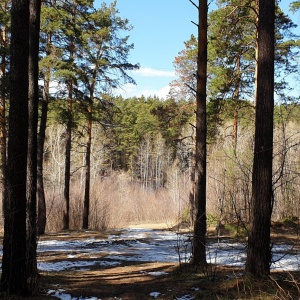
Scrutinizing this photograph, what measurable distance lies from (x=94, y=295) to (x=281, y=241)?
8.36 m

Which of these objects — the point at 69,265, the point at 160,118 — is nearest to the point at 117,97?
the point at 160,118

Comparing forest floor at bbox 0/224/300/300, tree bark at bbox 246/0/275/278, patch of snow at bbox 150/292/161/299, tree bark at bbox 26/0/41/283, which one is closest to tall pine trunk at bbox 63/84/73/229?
forest floor at bbox 0/224/300/300

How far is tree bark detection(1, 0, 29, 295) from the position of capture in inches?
204

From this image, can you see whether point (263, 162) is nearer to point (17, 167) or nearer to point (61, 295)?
point (17, 167)

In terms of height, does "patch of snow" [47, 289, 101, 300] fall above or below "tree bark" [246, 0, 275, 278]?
below

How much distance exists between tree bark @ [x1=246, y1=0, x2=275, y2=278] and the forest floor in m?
0.38

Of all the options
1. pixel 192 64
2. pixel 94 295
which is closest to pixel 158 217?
pixel 192 64

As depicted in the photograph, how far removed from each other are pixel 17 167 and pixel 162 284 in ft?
10.9

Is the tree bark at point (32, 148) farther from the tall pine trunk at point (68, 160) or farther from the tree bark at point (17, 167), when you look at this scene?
the tall pine trunk at point (68, 160)

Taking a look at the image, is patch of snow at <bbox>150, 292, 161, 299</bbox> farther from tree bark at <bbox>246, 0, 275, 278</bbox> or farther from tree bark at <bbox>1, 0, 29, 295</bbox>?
tree bark at <bbox>1, 0, 29, 295</bbox>

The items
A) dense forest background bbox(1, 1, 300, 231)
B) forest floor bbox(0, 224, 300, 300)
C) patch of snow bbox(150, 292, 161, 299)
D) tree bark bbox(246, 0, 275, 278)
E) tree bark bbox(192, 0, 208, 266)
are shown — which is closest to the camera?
forest floor bbox(0, 224, 300, 300)

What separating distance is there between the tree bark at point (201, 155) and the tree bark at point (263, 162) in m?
2.22

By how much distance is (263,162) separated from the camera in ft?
17.8

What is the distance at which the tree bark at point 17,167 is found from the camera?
517cm
